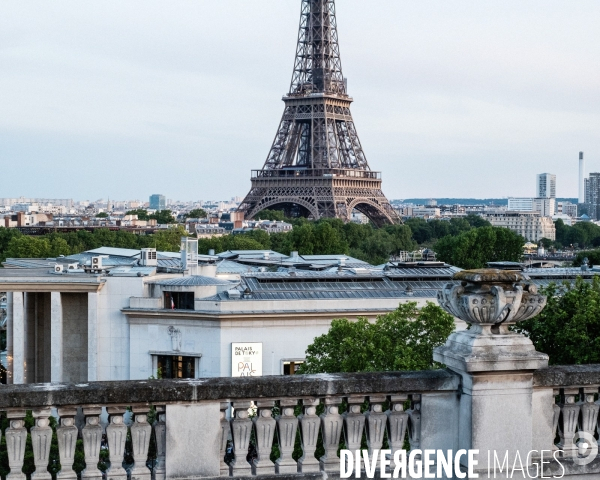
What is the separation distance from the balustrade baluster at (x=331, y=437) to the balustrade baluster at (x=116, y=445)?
152 cm

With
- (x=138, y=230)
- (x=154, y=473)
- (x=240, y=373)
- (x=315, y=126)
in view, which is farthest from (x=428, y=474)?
(x=138, y=230)

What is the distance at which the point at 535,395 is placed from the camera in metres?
8.23

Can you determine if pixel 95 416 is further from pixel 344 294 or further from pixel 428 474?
pixel 344 294

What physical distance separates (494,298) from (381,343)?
1685cm

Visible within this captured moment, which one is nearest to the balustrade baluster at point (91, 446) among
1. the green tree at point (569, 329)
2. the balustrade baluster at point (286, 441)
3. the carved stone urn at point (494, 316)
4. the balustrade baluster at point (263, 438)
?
the balustrade baluster at point (263, 438)

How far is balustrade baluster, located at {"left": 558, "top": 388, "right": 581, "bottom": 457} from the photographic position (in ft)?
27.3

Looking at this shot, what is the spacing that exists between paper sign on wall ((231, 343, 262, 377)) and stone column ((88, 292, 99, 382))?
562 cm

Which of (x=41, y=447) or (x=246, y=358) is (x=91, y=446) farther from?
(x=246, y=358)

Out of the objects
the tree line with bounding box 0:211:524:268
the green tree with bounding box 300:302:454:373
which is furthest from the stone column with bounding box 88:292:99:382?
the tree line with bounding box 0:211:524:268

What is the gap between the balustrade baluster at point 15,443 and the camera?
24.0 feet

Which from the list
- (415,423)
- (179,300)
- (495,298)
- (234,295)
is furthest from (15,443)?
(179,300)

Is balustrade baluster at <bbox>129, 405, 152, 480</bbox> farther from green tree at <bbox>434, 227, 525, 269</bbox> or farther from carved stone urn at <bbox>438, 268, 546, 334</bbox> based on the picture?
green tree at <bbox>434, 227, 525, 269</bbox>

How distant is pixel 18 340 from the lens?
3978 cm

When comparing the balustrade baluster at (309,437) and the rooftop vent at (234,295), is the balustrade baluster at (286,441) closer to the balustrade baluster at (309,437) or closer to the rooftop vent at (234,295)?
the balustrade baluster at (309,437)
